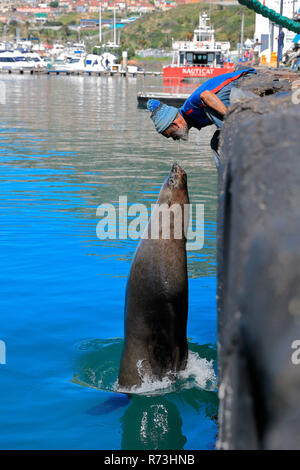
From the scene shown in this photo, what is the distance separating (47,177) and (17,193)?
199cm

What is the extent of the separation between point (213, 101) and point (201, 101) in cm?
46

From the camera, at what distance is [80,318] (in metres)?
6.82

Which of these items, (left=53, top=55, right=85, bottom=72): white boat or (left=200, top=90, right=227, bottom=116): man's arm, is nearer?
(left=200, top=90, right=227, bottom=116): man's arm

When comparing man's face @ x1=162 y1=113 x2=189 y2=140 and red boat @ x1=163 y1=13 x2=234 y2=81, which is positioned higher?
red boat @ x1=163 y1=13 x2=234 y2=81

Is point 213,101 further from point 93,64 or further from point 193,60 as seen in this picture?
point 93,64

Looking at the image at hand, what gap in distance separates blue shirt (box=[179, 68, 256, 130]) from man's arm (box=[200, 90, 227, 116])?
0.13 m

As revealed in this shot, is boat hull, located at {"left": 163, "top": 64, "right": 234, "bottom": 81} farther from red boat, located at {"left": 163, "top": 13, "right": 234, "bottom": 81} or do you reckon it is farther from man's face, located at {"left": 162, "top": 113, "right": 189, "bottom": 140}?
man's face, located at {"left": 162, "top": 113, "right": 189, "bottom": 140}

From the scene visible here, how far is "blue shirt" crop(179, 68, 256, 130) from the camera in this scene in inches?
201

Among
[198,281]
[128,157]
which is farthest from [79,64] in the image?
[198,281]

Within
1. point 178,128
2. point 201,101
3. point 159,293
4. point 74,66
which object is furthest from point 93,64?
point 159,293

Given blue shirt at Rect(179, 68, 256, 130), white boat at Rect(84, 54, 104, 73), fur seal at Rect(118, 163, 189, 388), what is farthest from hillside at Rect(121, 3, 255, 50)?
fur seal at Rect(118, 163, 189, 388)

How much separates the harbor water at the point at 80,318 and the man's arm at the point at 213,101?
2.14 meters

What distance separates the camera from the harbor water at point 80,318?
4.58 meters

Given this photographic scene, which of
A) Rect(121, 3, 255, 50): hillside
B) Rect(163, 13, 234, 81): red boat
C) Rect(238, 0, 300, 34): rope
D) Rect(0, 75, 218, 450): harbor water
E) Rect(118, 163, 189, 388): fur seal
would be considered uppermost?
Rect(121, 3, 255, 50): hillside
